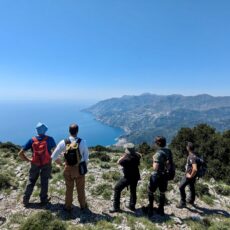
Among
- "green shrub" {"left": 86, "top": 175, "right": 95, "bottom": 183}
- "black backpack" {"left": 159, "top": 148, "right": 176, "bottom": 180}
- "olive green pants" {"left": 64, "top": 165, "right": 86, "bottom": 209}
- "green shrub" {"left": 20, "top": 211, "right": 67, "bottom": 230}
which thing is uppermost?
"black backpack" {"left": 159, "top": 148, "right": 176, "bottom": 180}

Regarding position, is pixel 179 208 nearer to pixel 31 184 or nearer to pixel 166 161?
pixel 166 161

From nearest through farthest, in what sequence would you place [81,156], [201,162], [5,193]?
1. [81,156]
2. [201,162]
3. [5,193]

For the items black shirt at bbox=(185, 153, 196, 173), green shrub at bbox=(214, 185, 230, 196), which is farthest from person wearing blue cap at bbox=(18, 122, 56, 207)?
green shrub at bbox=(214, 185, 230, 196)

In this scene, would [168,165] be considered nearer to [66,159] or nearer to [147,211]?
[147,211]

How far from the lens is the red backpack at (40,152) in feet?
22.6

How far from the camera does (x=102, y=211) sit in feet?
24.4

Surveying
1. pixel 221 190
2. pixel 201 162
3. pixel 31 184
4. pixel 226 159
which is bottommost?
pixel 226 159

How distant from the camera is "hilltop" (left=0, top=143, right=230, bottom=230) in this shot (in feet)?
20.7

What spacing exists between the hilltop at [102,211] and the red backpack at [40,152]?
1517 mm

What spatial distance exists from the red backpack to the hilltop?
59.7 inches

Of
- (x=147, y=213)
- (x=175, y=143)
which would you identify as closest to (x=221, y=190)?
(x=147, y=213)

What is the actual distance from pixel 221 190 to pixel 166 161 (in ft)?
19.4

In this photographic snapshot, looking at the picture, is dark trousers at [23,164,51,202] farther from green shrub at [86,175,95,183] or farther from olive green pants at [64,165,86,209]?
green shrub at [86,175,95,183]

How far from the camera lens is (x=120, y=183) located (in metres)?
7.18
